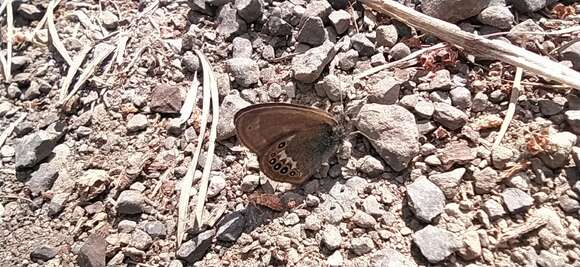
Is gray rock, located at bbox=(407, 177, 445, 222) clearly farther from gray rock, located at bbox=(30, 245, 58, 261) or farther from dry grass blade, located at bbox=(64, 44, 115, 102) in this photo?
dry grass blade, located at bbox=(64, 44, 115, 102)

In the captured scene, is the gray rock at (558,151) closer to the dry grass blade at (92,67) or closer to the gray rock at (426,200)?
the gray rock at (426,200)

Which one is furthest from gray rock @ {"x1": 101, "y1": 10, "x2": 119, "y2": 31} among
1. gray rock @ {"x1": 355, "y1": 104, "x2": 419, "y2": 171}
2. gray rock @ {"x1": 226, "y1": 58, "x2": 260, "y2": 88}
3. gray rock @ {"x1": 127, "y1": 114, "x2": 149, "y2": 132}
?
gray rock @ {"x1": 355, "y1": 104, "x2": 419, "y2": 171}

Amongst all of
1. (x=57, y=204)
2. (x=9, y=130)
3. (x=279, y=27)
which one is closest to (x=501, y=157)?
(x=279, y=27)

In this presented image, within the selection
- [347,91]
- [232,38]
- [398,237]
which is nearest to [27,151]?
[232,38]

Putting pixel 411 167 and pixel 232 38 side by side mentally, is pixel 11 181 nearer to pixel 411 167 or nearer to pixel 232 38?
pixel 232 38

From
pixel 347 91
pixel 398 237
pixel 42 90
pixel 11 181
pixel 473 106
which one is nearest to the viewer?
pixel 398 237
